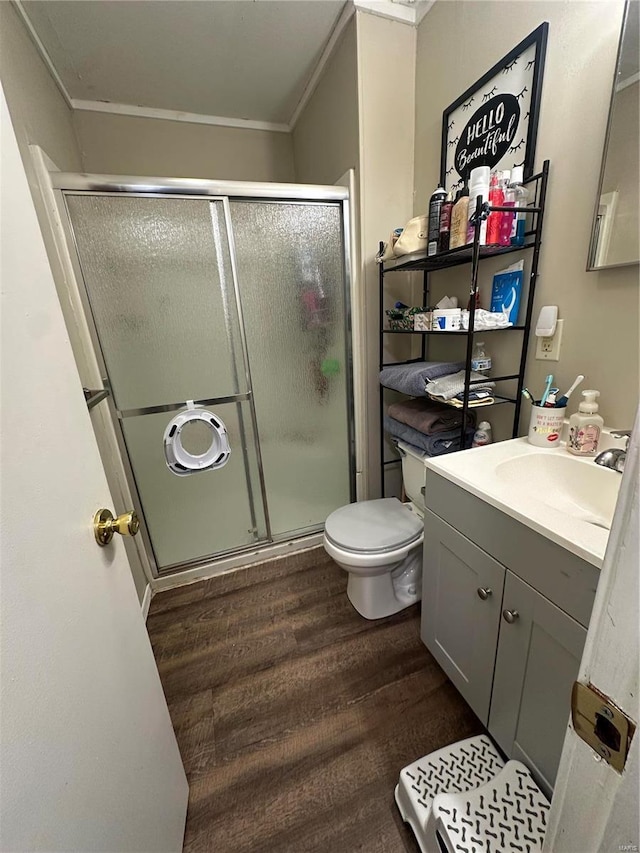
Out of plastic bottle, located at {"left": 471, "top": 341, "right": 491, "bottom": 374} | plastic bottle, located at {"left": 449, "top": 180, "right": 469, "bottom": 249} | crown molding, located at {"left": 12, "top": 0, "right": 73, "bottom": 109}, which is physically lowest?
plastic bottle, located at {"left": 471, "top": 341, "right": 491, "bottom": 374}

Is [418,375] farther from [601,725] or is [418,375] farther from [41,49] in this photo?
[41,49]

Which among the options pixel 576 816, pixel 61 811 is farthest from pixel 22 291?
pixel 576 816

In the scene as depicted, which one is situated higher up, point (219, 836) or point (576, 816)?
point (576, 816)

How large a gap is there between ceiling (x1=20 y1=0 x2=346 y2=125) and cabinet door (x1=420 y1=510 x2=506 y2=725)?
2002 millimetres

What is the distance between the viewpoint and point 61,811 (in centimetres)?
45

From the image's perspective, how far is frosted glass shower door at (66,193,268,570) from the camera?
142cm

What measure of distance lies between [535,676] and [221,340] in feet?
5.36

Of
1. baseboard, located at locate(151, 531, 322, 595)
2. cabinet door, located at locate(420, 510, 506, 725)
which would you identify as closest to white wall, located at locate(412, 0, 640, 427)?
cabinet door, located at locate(420, 510, 506, 725)

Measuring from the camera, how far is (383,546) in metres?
1.36

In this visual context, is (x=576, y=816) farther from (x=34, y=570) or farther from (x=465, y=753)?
(x=465, y=753)

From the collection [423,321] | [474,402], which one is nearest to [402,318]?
[423,321]

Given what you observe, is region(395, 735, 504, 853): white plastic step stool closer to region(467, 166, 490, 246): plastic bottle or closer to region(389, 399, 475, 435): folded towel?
region(389, 399, 475, 435): folded towel

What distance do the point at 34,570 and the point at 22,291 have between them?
1.22 feet

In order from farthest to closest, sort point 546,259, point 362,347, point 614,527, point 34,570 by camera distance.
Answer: point 362,347
point 546,259
point 34,570
point 614,527
